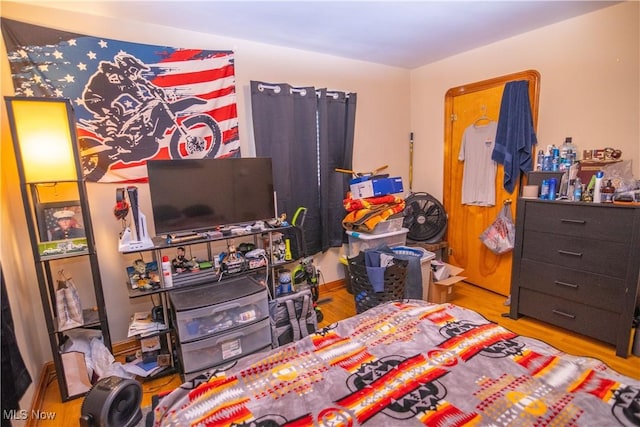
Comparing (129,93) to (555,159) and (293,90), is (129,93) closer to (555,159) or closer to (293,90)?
(293,90)

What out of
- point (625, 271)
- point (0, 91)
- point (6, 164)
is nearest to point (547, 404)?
point (625, 271)

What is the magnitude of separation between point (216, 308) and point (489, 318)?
2177 millimetres

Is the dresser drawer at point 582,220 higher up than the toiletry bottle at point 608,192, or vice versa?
the toiletry bottle at point 608,192

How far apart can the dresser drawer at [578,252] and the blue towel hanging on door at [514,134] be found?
27.0 inches

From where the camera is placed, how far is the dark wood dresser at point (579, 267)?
2027mm

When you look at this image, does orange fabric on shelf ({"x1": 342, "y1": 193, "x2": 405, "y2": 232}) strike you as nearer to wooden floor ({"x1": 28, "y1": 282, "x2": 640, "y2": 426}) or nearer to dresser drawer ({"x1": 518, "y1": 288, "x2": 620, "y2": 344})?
wooden floor ({"x1": 28, "y1": 282, "x2": 640, "y2": 426})

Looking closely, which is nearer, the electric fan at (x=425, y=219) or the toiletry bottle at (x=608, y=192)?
the toiletry bottle at (x=608, y=192)

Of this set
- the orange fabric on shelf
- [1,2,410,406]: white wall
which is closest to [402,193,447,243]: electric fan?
the orange fabric on shelf

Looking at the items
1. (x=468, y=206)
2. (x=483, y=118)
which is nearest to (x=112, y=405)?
(x=468, y=206)

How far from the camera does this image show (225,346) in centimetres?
201

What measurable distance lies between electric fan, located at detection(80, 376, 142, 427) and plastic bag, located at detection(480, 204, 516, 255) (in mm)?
2947

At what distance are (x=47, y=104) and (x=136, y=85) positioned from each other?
2.05ft

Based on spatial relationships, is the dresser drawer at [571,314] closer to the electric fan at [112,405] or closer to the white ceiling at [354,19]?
the white ceiling at [354,19]

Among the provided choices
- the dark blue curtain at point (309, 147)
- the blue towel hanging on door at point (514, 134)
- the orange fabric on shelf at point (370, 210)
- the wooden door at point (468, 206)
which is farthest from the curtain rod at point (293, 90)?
the blue towel hanging on door at point (514, 134)
